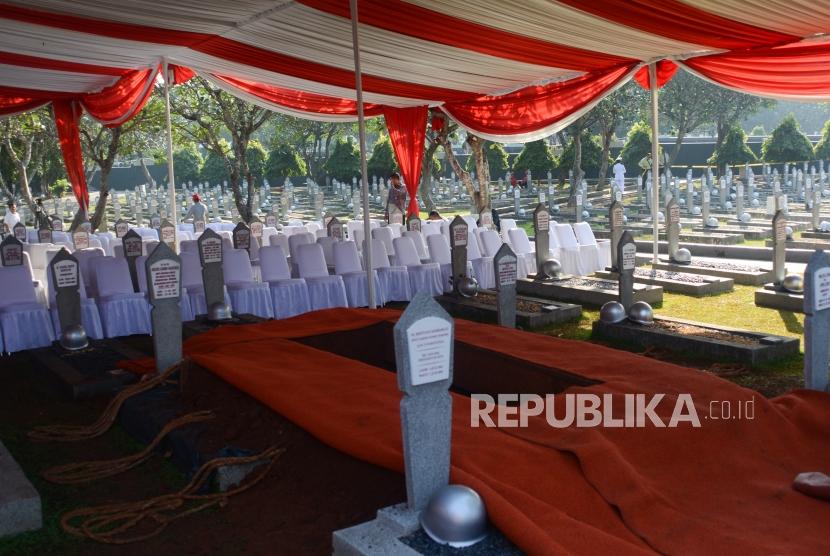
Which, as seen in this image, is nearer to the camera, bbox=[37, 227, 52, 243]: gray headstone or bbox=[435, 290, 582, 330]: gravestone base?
bbox=[435, 290, 582, 330]: gravestone base

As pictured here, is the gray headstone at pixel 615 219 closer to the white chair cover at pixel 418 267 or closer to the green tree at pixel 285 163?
the white chair cover at pixel 418 267

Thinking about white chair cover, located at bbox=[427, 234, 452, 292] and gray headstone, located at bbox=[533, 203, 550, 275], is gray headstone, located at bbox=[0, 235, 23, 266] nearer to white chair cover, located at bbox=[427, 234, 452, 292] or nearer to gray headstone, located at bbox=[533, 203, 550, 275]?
white chair cover, located at bbox=[427, 234, 452, 292]

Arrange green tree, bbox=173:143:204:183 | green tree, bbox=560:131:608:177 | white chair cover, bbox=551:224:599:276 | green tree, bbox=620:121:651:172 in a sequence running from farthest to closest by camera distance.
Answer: green tree, bbox=173:143:204:183, green tree, bbox=620:121:651:172, green tree, bbox=560:131:608:177, white chair cover, bbox=551:224:599:276

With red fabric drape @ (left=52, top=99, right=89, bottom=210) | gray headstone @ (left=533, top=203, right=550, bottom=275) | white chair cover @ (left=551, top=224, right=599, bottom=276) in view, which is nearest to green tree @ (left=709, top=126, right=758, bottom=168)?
white chair cover @ (left=551, top=224, right=599, bottom=276)

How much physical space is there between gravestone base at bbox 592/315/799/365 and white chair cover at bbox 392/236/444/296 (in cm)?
297

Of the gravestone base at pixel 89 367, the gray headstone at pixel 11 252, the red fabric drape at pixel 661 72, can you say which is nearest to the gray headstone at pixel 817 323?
the gravestone base at pixel 89 367

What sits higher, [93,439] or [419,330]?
[419,330]

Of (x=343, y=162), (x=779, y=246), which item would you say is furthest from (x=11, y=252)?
(x=343, y=162)

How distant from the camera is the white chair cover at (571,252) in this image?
11062mm

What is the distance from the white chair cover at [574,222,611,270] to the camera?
11297mm

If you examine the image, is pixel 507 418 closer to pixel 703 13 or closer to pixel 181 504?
pixel 181 504

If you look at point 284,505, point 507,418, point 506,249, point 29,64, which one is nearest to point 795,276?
point 506,249

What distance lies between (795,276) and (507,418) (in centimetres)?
550

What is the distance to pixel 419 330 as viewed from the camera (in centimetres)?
318
